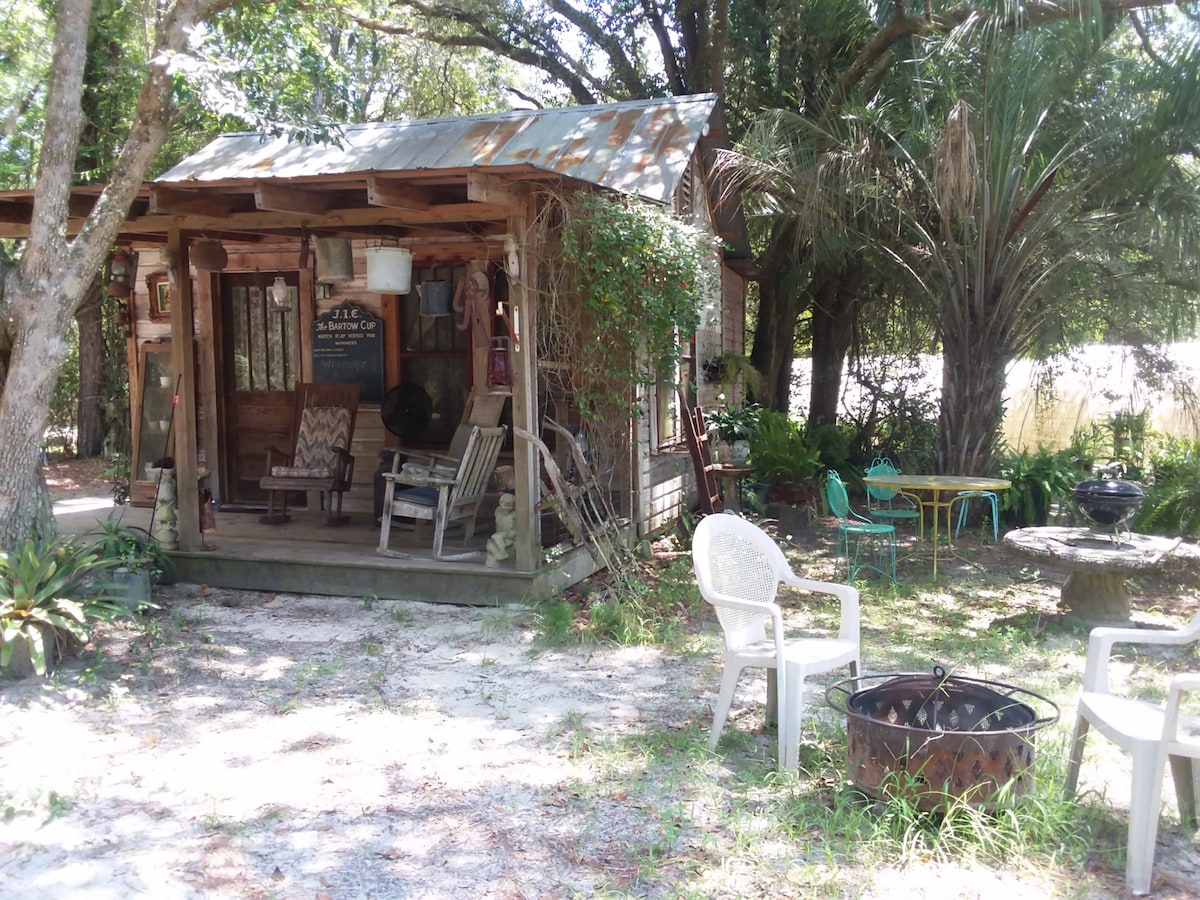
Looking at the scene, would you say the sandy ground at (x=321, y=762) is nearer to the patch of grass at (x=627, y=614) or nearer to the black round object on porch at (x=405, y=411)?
the patch of grass at (x=627, y=614)

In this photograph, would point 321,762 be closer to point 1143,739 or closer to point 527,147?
point 1143,739

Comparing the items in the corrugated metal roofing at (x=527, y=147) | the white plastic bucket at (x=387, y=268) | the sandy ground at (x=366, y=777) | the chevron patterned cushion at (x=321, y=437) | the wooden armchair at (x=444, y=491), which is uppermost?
the corrugated metal roofing at (x=527, y=147)

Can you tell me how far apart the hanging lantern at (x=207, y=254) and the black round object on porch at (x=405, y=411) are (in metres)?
1.95

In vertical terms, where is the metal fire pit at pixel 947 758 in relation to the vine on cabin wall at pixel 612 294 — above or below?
below

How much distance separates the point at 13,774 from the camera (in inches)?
150

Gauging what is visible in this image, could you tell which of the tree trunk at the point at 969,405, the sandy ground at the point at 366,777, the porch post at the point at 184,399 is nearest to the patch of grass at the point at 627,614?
the sandy ground at the point at 366,777

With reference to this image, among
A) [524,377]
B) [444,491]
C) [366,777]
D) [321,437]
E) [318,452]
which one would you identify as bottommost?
[366,777]

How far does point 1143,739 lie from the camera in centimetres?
303

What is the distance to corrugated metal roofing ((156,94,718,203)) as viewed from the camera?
700 cm

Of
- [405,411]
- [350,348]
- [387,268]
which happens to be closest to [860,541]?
[405,411]

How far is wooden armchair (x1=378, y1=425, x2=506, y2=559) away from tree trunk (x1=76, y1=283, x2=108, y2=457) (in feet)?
30.3

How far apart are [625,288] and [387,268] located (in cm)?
167

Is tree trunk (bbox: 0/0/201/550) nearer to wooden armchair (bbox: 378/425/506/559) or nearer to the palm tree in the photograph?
wooden armchair (bbox: 378/425/506/559)

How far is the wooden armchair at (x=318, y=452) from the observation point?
8.05 meters
